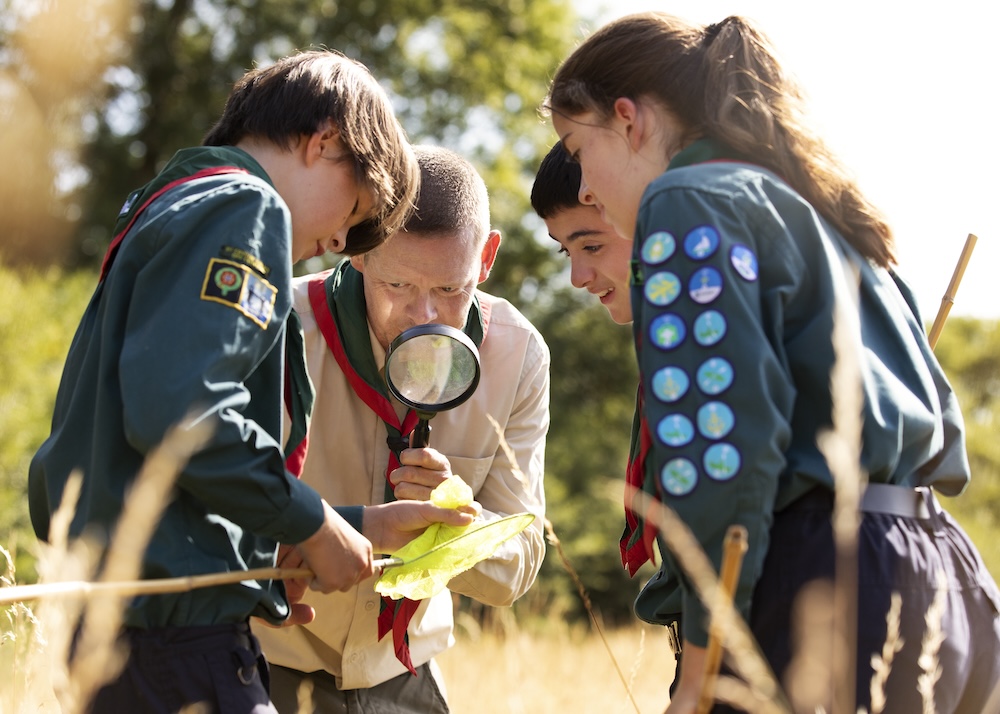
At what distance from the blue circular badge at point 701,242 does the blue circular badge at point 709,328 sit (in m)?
0.11

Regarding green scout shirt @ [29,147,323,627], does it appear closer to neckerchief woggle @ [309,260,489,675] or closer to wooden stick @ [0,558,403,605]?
wooden stick @ [0,558,403,605]

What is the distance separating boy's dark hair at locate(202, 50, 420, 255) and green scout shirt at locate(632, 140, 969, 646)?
862mm

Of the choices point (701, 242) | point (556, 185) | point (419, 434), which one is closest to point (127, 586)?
point (701, 242)

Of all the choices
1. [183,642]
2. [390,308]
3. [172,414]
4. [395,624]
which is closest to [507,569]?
[395,624]

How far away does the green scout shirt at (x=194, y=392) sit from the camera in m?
2.05

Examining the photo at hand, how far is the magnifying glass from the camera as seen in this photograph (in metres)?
2.97

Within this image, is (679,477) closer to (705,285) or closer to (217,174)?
(705,285)

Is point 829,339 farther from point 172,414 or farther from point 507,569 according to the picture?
point 507,569

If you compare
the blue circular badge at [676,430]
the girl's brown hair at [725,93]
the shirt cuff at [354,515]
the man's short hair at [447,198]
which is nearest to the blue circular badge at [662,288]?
the blue circular badge at [676,430]

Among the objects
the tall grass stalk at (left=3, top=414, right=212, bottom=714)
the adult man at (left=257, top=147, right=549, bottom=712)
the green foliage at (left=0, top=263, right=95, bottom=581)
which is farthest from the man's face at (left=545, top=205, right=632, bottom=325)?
the green foliage at (left=0, top=263, right=95, bottom=581)

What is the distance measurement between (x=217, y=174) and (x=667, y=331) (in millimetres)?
1055

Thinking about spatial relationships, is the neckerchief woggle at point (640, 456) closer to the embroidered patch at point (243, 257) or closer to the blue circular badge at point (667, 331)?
the blue circular badge at point (667, 331)

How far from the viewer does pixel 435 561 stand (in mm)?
2766

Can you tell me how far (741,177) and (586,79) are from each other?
617mm
